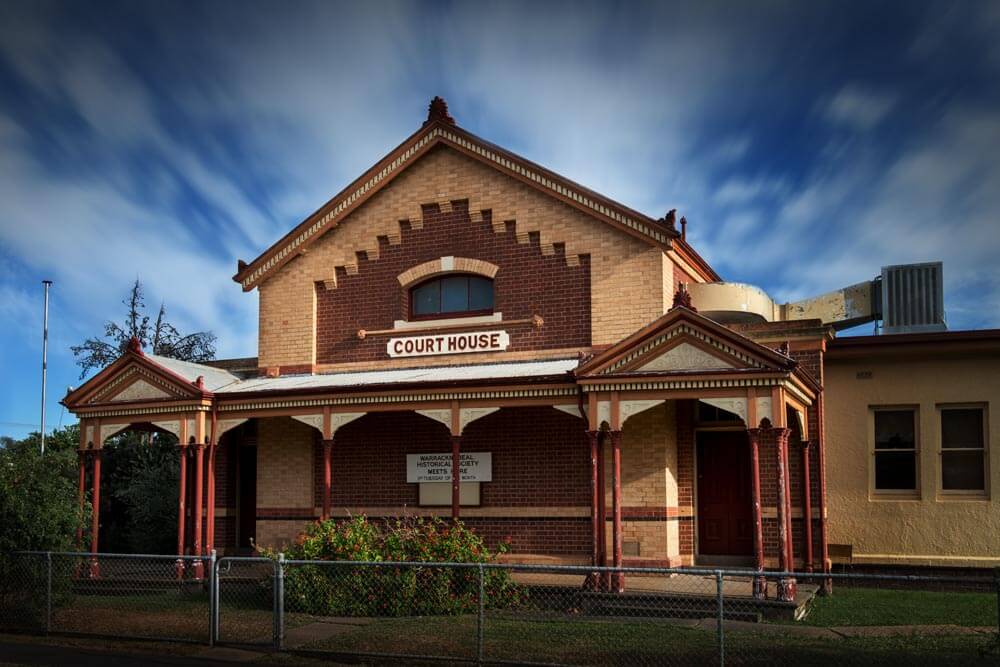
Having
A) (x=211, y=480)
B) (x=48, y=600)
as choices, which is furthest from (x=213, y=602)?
(x=211, y=480)

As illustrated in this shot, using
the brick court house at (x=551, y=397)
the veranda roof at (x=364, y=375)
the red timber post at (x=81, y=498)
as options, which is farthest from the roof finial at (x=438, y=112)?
the red timber post at (x=81, y=498)

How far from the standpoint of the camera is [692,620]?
13.4 meters

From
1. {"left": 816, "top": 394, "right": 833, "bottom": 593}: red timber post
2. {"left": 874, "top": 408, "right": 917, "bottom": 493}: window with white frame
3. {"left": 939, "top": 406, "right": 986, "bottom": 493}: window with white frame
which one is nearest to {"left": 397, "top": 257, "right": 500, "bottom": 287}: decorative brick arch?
{"left": 816, "top": 394, "right": 833, "bottom": 593}: red timber post

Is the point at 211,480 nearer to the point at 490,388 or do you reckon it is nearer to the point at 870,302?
the point at 490,388

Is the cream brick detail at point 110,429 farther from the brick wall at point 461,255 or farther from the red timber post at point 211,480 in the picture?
the brick wall at point 461,255

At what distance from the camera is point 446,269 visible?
1944 centimetres

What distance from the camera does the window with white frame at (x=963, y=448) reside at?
17047 mm

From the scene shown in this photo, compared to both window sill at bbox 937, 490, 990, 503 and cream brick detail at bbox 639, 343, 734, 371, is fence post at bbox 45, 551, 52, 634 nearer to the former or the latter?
cream brick detail at bbox 639, 343, 734, 371

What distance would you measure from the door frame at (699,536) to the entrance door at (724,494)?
0.06 m

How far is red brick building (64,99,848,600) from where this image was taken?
16.4m

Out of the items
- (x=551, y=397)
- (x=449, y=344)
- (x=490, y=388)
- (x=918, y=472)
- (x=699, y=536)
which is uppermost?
(x=449, y=344)

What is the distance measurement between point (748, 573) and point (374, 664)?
412 centimetres

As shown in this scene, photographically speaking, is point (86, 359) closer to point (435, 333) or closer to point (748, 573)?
point (435, 333)

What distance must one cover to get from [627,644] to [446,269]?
31.7ft
